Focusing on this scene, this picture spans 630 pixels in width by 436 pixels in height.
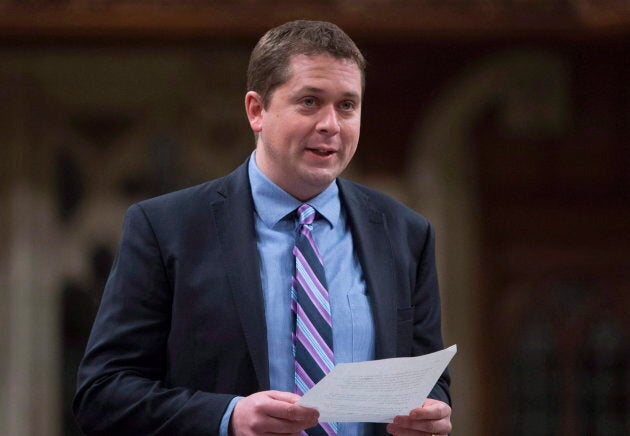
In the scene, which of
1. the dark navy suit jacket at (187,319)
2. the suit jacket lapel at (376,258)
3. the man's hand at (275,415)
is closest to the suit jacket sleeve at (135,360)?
the dark navy suit jacket at (187,319)

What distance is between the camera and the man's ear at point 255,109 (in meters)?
2.69

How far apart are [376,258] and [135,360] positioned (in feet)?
1.62

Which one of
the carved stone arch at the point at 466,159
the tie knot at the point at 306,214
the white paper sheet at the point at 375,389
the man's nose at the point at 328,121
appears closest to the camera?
the white paper sheet at the point at 375,389

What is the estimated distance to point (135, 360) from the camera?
2.57 meters

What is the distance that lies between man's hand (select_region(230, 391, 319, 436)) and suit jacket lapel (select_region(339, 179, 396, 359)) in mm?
284

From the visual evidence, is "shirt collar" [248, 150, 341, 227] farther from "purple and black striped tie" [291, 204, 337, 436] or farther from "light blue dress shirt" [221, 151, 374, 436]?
"purple and black striped tie" [291, 204, 337, 436]

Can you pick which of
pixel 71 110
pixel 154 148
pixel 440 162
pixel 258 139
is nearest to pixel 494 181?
pixel 440 162

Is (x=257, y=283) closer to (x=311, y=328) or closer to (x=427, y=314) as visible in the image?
(x=311, y=328)

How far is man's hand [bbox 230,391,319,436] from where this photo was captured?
2338mm

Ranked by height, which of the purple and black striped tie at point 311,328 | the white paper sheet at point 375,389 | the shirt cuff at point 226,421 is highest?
the purple and black striped tie at point 311,328

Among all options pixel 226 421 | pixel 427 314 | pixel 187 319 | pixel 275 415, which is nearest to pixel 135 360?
pixel 187 319

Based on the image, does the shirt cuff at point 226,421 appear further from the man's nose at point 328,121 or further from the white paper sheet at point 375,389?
the man's nose at point 328,121

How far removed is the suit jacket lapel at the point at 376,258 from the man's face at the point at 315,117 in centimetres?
14

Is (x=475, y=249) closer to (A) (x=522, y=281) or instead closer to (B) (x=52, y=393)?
(A) (x=522, y=281)
